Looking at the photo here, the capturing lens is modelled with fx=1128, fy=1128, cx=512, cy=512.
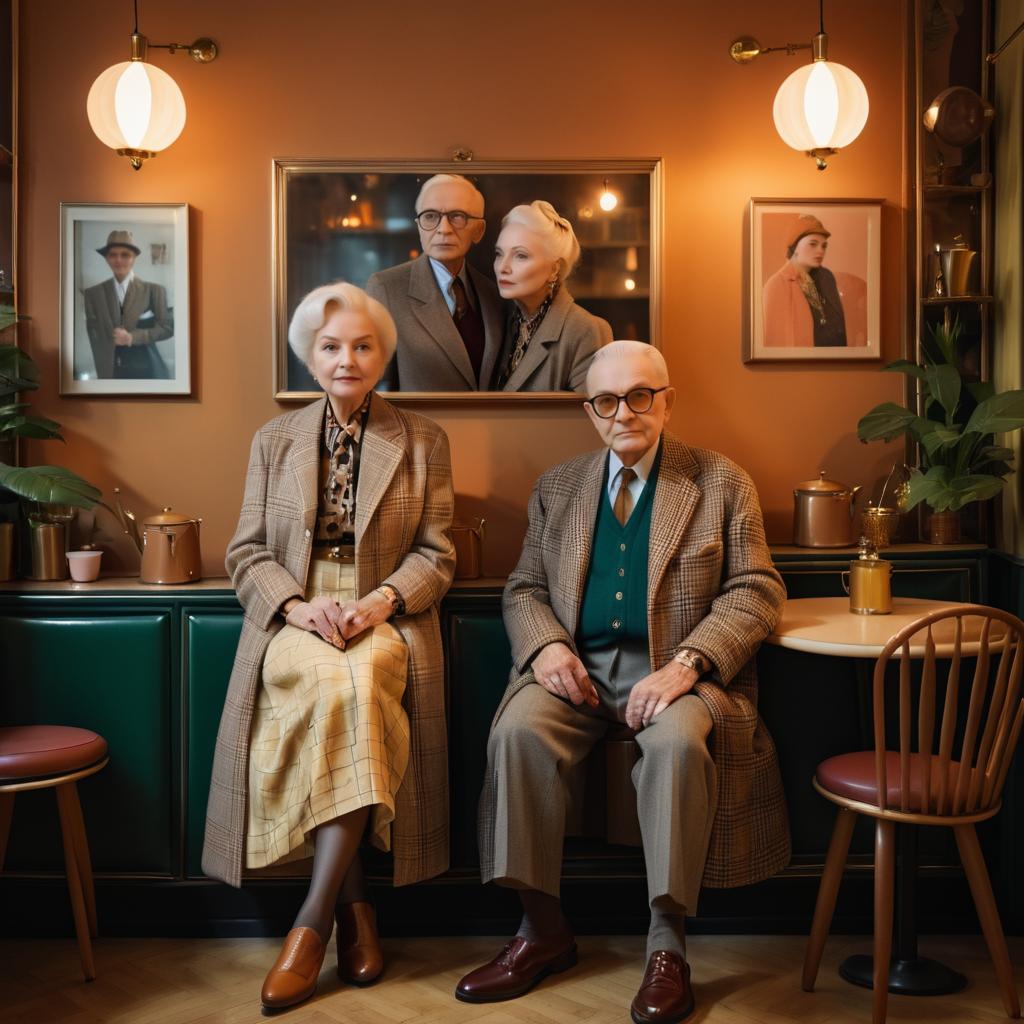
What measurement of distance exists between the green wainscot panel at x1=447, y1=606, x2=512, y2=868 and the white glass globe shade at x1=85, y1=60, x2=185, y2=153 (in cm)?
159

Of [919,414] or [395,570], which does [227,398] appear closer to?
[395,570]

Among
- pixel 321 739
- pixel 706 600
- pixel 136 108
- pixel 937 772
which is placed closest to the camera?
pixel 937 772

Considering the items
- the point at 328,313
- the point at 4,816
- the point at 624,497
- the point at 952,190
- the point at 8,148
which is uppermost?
the point at 8,148

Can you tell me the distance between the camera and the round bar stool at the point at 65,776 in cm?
267

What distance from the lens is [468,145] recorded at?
345cm

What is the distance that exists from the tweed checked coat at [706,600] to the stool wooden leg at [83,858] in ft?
3.36

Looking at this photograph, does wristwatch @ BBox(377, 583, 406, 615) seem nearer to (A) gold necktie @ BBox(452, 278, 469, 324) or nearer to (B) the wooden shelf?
(A) gold necktie @ BBox(452, 278, 469, 324)

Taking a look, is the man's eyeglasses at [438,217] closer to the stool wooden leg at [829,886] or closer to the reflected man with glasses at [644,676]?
the reflected man with glasses at [644,676]

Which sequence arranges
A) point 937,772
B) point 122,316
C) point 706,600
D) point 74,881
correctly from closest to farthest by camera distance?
point 937,772 < point 74,881 < point 706,600 < point 122,316

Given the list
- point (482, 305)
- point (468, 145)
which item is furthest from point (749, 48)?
point (482, 305)

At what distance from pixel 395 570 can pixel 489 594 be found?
0.28 m

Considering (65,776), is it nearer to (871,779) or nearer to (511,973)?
(511,973)

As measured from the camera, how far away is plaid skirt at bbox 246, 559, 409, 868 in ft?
8.77

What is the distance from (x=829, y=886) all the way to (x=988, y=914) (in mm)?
351
